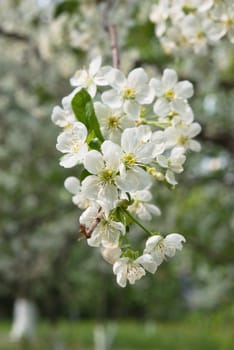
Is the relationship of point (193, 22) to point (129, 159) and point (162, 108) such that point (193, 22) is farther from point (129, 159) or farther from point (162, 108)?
point (129, 159)

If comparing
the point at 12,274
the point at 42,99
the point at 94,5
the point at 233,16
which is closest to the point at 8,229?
the point at 42,99

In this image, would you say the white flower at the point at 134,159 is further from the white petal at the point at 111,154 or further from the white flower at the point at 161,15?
the white flower at the point at 161,15

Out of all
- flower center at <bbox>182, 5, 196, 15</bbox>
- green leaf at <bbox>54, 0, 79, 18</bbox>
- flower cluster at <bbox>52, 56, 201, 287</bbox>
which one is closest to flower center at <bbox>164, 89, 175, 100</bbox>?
flower cluster at <bbox>52, 56, 201, 287</bbox>

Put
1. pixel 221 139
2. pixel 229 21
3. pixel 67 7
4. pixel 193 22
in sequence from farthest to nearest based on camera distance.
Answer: pixel 221 139, pixel 67 7, pixel 193 22, pixel 229 21

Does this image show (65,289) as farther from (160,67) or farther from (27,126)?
(160,67)

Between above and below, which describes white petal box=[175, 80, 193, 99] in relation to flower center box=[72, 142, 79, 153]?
above

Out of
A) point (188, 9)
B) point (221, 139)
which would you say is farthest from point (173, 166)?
point (221, 139)

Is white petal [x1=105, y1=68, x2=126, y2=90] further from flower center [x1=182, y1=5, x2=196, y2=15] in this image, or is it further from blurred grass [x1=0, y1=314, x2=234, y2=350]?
blurred grass [x1=0, y1=314, x2=234, y2=350]
